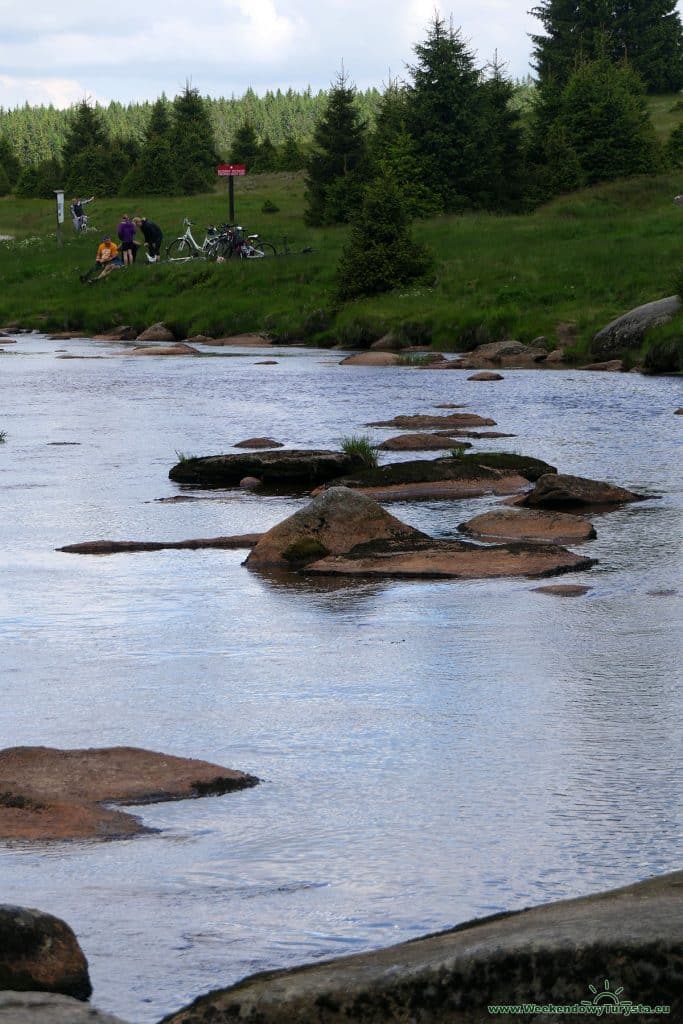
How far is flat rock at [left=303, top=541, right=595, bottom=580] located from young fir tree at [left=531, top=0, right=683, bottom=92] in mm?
77159

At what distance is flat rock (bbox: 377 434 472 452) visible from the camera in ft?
53.7

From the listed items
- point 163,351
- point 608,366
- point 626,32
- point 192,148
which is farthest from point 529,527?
point 626,32

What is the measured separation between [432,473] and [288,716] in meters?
7.20

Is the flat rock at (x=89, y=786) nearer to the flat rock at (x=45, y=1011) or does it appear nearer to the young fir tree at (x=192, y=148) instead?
the flat rock at (x=45, y=1011)

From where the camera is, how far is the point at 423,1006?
10.7 ft

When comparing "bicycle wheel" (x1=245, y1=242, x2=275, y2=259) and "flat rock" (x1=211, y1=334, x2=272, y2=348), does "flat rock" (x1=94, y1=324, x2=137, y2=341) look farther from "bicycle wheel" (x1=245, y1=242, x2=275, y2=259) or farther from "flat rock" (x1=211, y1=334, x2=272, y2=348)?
"bicycle wheel" (x1=245, y1=242, x2=275, y2=259)

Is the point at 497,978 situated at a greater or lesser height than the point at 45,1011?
greater

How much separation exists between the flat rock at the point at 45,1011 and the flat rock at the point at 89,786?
60.5 inches

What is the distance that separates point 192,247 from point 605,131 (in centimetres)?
1606

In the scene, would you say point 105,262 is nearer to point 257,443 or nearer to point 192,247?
point 192,247

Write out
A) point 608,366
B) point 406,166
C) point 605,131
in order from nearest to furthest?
point 608,366 < point 406,166 < point 605,131

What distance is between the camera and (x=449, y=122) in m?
52.6

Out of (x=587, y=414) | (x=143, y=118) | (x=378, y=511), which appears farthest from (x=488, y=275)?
(x=143, y=118)

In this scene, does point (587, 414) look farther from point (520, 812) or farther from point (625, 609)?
point (520, 812)
